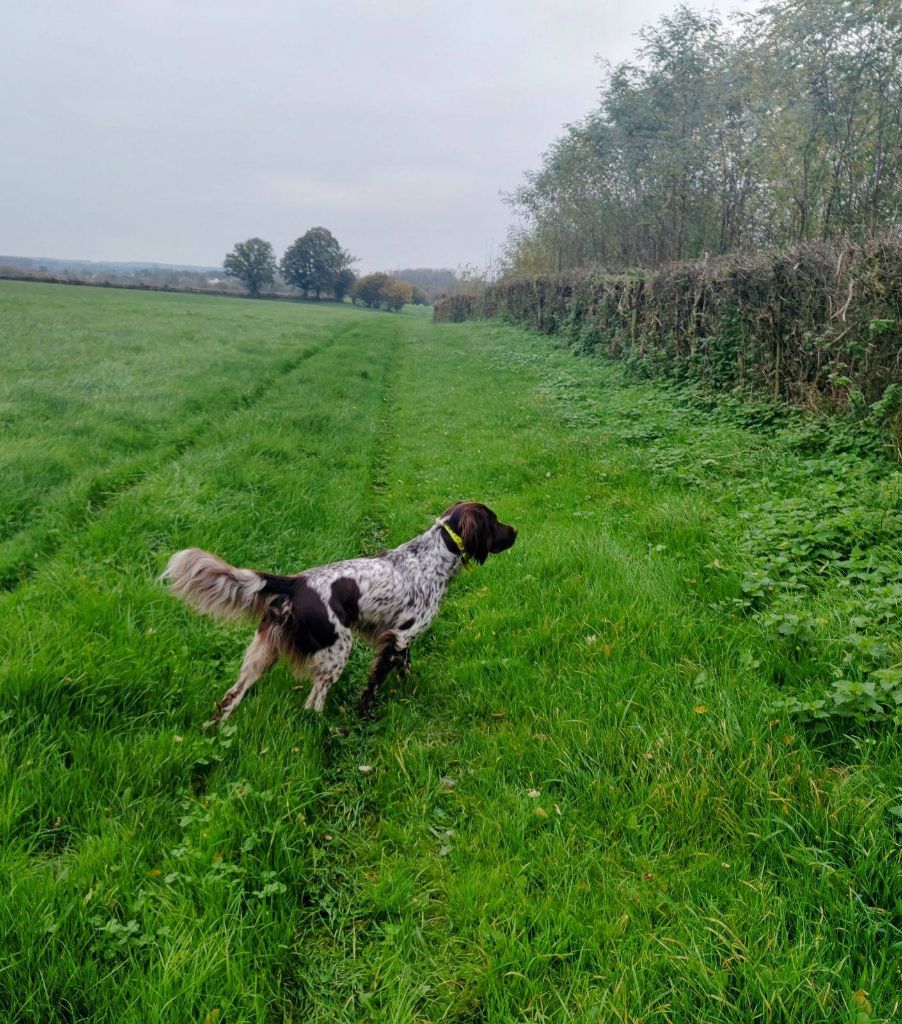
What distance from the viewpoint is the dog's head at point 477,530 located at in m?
4.26

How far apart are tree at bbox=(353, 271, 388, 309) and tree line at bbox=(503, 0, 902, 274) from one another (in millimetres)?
74043

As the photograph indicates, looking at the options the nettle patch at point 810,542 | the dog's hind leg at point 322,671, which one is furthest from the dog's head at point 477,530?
the nettle patch at point 810,542

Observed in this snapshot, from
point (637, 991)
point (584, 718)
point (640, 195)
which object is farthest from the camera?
point (640, 195)

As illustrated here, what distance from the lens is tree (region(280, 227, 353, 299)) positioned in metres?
101

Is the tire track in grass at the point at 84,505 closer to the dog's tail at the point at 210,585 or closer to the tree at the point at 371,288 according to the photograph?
the dog's tail at the point at 210,585

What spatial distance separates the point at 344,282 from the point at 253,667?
10944 cm

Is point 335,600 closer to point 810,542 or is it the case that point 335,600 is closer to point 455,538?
point 455,538

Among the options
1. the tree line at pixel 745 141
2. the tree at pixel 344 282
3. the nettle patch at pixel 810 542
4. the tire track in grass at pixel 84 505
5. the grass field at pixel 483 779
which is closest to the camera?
the grass field at pixel 483 779

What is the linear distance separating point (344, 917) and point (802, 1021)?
1612mm

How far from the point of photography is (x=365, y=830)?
281 cm

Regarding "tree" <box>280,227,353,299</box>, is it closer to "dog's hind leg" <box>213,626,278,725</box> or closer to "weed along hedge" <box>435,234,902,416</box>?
"weed along hedge" <box>435,234,902,416</box>

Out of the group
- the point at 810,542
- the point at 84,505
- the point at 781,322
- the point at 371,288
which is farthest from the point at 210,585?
the point at 371,288

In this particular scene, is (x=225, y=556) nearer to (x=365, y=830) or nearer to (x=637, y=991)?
(x=365, y=830)

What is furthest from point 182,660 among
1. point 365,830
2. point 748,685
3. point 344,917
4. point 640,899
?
point 748,685
